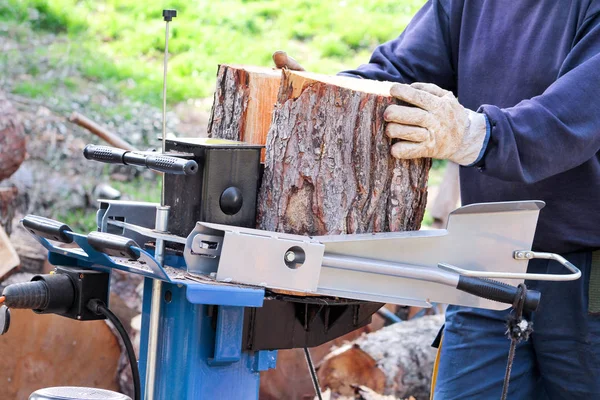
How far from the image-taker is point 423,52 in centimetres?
247

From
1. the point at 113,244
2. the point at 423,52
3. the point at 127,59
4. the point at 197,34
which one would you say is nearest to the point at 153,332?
the point at 113,244

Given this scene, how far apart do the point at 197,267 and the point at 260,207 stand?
277 mm

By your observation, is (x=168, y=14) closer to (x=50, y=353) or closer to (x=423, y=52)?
(x=423, y=52)

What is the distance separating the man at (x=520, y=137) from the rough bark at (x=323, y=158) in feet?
0.21

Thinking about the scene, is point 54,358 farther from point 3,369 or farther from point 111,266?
point 111,266

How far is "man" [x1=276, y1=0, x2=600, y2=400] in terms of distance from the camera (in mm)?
1834

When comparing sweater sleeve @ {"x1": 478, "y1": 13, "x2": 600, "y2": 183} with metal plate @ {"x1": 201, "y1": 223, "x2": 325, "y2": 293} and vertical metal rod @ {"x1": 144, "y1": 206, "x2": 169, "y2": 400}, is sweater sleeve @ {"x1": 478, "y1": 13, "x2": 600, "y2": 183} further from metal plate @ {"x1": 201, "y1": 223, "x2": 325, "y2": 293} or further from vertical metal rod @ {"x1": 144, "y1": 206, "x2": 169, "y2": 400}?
vertical metal rod @ {"x1": 144, "y1": 206, "x2": 169, "y2": 400}

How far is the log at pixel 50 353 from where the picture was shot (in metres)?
2.89

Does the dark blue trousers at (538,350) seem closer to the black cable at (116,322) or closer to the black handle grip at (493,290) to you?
the black handle grip at (493,290)

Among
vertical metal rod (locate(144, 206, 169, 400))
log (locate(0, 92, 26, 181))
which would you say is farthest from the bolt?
log (locate(0, 92, 26, 181))

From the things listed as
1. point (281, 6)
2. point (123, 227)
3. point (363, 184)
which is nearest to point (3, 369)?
point (123, 227)

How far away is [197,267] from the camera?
65.6 inches

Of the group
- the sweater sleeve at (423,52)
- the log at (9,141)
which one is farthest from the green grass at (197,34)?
the sweater sleeve at (423,52)

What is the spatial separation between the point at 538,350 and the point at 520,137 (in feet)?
2.44
